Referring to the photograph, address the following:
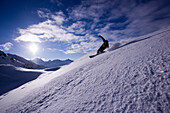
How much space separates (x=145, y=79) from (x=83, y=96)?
4.39 ft

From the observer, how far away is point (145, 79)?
4.78ft

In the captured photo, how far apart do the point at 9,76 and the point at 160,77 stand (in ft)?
50.8

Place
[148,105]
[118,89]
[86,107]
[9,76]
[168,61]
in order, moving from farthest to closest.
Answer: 1. [9,76]
2. [168,61]
3. [118,89]
4. [86,107]
5. [148,105]

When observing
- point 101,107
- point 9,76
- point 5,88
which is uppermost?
point 9,76

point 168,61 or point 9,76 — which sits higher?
point 9,76

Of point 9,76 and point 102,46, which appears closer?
point 102,46

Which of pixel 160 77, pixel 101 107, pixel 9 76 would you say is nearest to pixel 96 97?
pixel 101 107

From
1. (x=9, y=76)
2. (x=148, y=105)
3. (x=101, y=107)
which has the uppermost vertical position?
(x=9, y=76)

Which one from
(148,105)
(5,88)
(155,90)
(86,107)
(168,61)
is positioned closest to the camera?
(148,105)

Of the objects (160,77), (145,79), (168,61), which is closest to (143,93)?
(145,79)

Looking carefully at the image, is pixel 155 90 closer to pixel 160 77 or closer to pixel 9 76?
pixel 160 77

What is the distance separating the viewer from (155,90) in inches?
46.4

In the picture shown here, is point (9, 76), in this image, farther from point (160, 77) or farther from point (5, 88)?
point (160, 77)

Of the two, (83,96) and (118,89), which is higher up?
(83,96)
